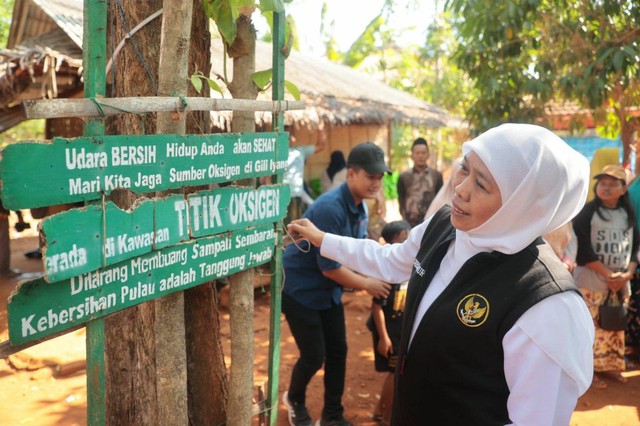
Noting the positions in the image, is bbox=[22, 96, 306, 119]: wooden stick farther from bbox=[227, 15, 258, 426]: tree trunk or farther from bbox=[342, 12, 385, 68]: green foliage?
bbox=[342, 12, 385, 68]: green foliage

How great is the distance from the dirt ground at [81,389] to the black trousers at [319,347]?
1.28ft

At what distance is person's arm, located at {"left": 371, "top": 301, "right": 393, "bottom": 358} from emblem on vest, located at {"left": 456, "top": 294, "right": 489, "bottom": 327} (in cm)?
215

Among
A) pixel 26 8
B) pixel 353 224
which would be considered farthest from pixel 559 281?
pixel 26 8

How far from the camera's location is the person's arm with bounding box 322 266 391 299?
11.8 ft

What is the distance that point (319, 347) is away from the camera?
3.86m

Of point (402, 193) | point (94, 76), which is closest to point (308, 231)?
point (94, 76)

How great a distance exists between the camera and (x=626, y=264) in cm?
505

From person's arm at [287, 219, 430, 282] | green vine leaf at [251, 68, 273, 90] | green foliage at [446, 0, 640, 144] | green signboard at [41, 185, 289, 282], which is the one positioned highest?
green foliage at [446, 0, 640, 144]

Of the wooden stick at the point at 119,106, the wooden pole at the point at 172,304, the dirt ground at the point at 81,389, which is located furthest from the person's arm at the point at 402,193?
the wooden pole at the point at 172,304

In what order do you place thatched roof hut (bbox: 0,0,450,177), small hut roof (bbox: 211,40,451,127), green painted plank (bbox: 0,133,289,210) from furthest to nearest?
1. small hut roof (bbox: 211,40,451,127)
2. thatched roof hut (bbox: 0,0,450,177)
3. green painted plank (bbox: 0,133,289,210)

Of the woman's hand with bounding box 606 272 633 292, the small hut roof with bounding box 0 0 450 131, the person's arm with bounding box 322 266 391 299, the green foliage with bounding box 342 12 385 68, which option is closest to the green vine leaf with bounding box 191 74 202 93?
the person's arm with bounding box 322 266 391 299

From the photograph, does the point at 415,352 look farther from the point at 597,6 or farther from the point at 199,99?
the point at 597,6

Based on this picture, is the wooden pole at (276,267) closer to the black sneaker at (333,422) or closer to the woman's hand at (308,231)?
the woman's hand at (308,231)

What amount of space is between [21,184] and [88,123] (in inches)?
11.1
